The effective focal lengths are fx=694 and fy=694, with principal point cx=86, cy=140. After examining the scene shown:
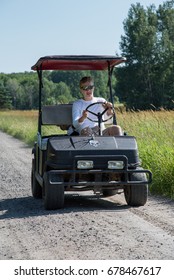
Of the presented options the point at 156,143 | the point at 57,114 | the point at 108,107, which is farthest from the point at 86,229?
the point at 156,143

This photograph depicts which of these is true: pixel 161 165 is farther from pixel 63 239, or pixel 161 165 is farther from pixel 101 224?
pixel 63 239

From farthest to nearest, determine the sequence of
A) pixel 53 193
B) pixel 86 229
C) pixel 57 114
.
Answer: pixel 57 114 < pixel 53 193 < pixel 86 229

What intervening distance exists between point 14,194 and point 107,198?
153cm

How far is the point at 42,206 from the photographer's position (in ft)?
28.7

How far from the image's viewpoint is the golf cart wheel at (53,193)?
8062 mm

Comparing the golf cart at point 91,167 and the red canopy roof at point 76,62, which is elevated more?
the red canopy roof at point 76,62

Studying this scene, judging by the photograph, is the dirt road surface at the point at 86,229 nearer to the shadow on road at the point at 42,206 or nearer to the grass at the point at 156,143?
the shadow on road at the point at 42,206

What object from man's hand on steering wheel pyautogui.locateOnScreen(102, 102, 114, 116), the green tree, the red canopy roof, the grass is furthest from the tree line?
man's hand on steering wheel pyautogui.locateOnScreen(102, 102, 114, 116)

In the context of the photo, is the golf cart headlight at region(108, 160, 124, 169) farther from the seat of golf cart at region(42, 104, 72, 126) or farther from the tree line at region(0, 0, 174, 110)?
the tree line at region(0, 0, 174, 110)

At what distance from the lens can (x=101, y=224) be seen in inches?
284

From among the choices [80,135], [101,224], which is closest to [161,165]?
[80,135]

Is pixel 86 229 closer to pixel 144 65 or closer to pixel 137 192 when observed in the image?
pixel 137 192

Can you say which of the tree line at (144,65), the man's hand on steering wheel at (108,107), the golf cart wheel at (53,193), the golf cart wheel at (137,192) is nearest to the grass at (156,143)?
the golf cart wheel at (137,192)

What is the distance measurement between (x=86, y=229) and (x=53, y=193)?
1210 mm
